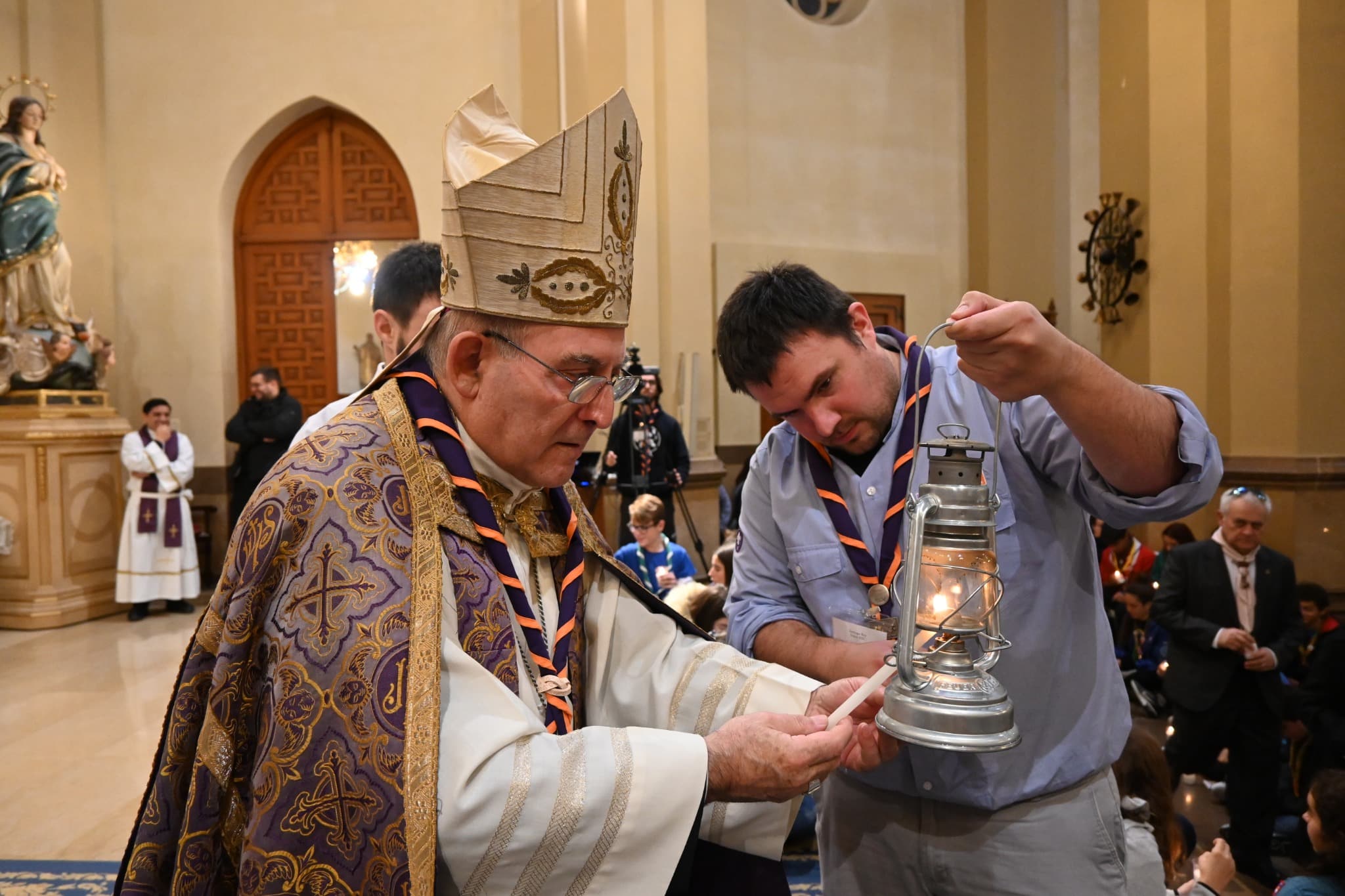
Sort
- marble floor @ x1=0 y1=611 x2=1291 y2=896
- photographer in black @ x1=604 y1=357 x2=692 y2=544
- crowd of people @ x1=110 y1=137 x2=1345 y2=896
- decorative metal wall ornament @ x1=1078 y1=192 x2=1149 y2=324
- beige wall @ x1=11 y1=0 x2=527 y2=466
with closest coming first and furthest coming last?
crowd of people @ x1=110 y1=137 x2=1345 y2=896, marble floor @ x1=0 y1=611 x2=1291 y2=896, decorative metal wall ornament @ x1=1078 y1=192 x2=1149 y2=324, photographer in black @ x1=604 y1=357 x2=692 y2=544, beige wall @ x1=11 y1=0 x2=527 y2=466

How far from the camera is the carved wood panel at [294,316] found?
997 centimetres

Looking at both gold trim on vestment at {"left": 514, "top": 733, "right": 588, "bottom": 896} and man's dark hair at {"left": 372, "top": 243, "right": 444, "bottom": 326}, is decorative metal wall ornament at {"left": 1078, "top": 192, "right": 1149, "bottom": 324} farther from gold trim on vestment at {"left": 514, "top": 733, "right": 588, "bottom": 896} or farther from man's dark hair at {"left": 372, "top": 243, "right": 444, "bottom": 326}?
gold trim on vestment at {"left": 514, "top": 733, "right": 588, "bottom": 896}

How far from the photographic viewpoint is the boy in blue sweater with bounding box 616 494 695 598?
5.34 meters

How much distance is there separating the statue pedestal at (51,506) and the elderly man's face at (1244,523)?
8008 mm

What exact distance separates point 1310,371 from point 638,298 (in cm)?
489

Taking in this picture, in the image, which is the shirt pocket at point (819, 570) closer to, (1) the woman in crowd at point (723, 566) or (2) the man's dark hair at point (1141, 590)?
(1) the woman in crowd at point (723, 566)

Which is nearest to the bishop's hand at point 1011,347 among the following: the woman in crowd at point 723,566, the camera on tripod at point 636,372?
the woman in crowd at point 723,566

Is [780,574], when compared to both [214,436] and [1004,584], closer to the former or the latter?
[1004,584]

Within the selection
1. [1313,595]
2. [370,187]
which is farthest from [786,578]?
[370,187]

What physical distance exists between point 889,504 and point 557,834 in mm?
814

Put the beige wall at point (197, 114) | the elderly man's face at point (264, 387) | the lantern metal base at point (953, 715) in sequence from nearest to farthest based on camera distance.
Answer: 1. the lantern metal base at point (953, 715)
2. the elderly man's face at point (264, 387)
3. the beige wall at point (197, 114)

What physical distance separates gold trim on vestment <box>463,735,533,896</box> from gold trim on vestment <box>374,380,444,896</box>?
0.06 meters

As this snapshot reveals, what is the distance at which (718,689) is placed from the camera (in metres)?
1.77

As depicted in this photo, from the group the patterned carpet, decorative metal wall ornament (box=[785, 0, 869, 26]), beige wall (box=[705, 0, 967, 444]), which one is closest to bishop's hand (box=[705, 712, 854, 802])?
the patterned carpet
